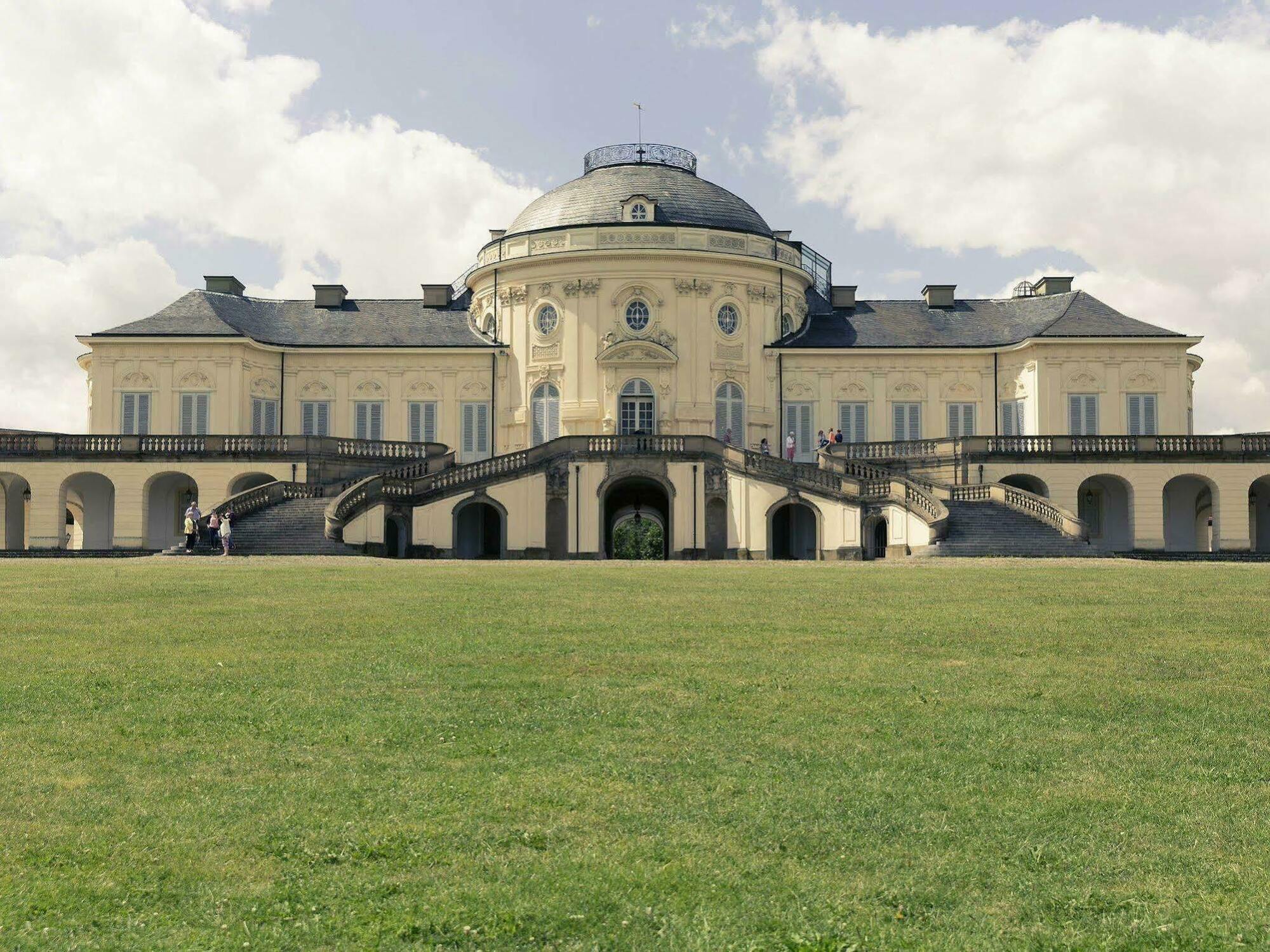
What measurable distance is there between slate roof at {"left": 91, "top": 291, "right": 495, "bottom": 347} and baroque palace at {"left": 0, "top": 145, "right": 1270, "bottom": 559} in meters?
0.18

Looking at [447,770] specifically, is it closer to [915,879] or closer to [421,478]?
[915,879]

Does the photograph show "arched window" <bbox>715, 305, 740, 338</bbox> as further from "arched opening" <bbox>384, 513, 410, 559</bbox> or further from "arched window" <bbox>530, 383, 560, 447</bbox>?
"arched opening" <bbox>384, 513, 410, 559</bbox>

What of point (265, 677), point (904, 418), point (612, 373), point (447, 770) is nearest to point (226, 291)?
point (612, 373)

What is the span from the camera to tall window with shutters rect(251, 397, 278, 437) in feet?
194

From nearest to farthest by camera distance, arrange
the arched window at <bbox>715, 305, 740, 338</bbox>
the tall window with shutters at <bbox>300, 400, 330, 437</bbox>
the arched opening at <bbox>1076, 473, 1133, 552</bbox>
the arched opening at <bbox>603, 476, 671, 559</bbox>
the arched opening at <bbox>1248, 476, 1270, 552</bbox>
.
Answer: the arched opening at <bbox>603, 476, 671, 559</bbox>
the arched opening at <bbox>1076, 473, 1133, 552</bbox>
the arched opening at <bbox>1248, 476, 1270, 552</bbox>
the arched window at <bbox>715, 305, 740, 338</bbox>
the tall window with shutters at <bbox>300, 400, 330, 437</bbox>

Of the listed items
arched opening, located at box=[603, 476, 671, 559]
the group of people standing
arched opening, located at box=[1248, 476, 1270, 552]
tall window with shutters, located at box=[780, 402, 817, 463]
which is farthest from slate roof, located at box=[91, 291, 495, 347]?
arched opening, located at box=[1248, 476, 1270, 552]

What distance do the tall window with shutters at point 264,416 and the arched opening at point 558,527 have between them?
1632 centimetres

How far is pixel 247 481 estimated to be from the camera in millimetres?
52938

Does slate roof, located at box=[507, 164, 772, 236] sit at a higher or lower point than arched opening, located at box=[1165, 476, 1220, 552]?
higher

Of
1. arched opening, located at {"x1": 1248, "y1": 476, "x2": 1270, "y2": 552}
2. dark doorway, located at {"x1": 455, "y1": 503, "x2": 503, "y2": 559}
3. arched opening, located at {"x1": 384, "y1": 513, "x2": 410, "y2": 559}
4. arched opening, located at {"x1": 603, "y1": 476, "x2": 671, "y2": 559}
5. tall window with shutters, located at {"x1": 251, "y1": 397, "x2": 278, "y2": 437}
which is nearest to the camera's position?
arched opening, located at {"x1": 384, "y1": 513, "x2": 410, "y2": 559}

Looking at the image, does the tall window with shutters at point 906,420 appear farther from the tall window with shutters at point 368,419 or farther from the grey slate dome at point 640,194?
the tall window with shutters at point 368,419

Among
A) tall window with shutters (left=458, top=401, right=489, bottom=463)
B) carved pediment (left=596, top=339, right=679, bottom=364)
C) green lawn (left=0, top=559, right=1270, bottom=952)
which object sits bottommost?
green lawn (left=0, top=559, right=1270, bottom=952)

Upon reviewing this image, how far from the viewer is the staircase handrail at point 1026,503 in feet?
132

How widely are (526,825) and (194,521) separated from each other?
34.5 meters
